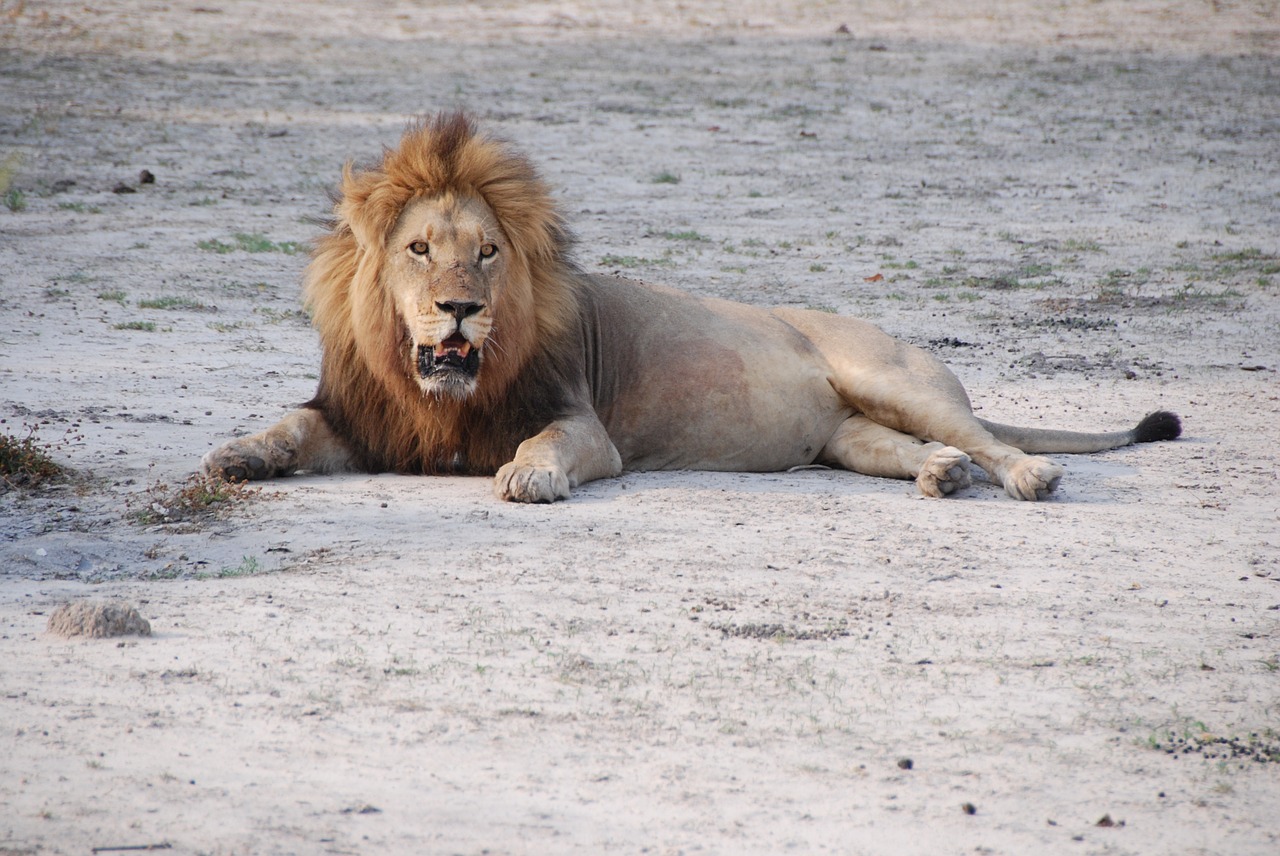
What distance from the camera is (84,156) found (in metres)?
10.8

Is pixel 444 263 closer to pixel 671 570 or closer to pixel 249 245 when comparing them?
pixel 671 570

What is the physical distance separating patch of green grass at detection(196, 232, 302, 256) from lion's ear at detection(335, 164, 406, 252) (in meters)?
3.64

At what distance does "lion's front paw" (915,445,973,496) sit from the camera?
527cm

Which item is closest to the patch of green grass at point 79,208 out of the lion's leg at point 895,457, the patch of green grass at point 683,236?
the patch of green grass at point 683,236

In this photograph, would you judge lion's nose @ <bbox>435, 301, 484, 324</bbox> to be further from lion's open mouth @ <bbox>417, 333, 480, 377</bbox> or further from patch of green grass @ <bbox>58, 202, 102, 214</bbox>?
patch of green grass @ <bbox>58, 202, 102, 214</bbox>

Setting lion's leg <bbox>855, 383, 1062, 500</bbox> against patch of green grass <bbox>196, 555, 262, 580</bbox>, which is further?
lion's leg <bbox>855, 383, 1062, 500</bbox>

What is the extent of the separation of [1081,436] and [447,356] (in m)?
2.53

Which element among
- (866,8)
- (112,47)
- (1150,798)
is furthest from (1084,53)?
(1150,798)

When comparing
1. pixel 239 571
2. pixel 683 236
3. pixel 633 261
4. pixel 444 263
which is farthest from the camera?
pixel 683 236

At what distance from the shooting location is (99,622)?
3582mm

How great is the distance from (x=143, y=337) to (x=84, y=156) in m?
4.15

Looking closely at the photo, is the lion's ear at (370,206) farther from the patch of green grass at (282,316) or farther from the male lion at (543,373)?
the patch of green grass at (282,316)

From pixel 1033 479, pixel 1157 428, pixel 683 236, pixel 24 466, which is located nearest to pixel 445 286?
pixel 24 466

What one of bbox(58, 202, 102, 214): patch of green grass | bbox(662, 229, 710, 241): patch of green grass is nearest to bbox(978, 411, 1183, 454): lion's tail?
bbox(662, 229, 710, 241): patch of green grass
